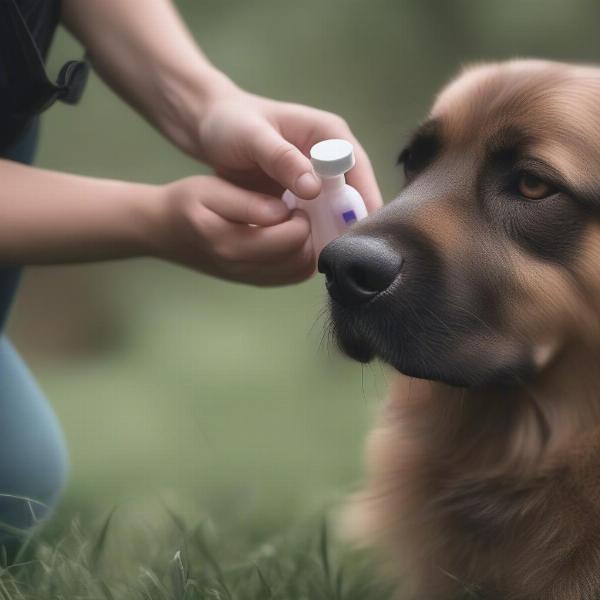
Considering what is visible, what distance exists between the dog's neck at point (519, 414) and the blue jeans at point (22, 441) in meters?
0.95

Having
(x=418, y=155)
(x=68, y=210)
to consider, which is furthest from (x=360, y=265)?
(x=68, y=210)

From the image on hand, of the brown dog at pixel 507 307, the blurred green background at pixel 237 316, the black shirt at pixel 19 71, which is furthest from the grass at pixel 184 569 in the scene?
the black shirt at pixel 19 71

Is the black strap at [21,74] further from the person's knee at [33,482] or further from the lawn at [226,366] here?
the person's knee at [33,482]

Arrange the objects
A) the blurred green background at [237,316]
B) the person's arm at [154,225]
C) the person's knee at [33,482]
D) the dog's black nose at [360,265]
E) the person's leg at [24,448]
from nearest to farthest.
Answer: the dog's black nose at [360,265], the person's arm at [154,225], the person's knee at [33,482], the person's leg at [24,448], the blurred green background at [237,316]

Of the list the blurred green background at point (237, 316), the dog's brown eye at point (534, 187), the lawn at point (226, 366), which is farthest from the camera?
the blurred green background at point (237, 316)

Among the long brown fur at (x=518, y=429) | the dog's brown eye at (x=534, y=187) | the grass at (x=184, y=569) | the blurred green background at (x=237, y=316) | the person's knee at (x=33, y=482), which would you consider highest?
the dog's brown eye at (x=534, y=187)

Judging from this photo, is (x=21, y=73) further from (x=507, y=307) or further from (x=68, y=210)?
(x=507, y=307)

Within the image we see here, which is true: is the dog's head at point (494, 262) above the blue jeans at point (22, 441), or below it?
above

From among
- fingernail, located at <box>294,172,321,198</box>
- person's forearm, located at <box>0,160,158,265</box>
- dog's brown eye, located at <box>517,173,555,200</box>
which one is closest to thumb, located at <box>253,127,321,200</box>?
fingernail, located at <box>294,172,321,198</box>

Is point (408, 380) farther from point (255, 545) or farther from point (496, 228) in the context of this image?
point (255, 545)

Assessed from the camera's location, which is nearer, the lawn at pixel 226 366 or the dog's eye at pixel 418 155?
the dog's eye at pixel 418 155

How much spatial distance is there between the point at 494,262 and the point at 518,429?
1.29 ft

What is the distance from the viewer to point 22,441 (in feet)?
10.2

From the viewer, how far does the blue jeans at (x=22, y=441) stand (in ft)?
9.60
